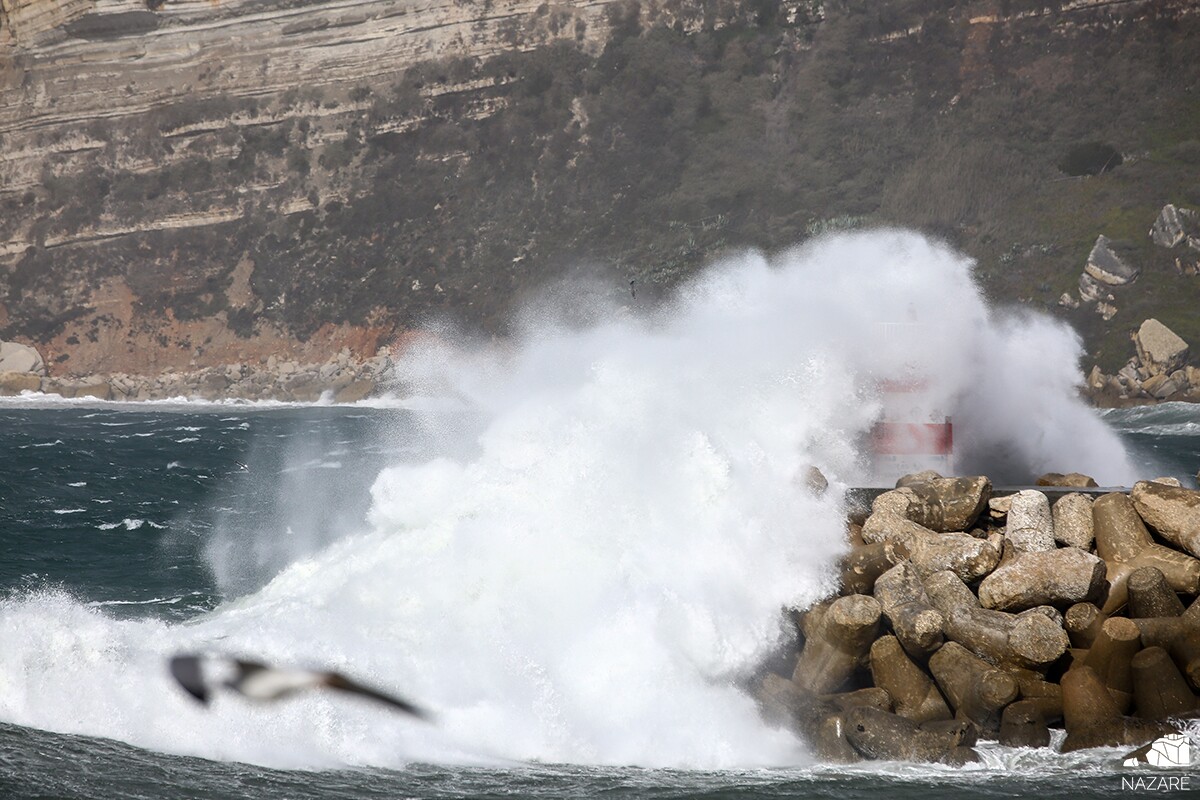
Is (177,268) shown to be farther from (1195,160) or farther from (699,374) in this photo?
(699,374)

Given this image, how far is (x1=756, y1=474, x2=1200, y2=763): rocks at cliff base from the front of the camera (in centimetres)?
1144

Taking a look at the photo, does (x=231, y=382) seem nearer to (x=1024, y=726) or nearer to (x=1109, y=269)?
(x=1109, y=269)

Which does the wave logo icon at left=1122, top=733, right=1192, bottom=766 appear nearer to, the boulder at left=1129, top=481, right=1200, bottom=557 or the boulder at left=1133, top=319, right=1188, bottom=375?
the boulder at left=1129, top=481, right=1200, bottom=557

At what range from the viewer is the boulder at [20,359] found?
74250mm

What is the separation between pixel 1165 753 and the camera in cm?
1104

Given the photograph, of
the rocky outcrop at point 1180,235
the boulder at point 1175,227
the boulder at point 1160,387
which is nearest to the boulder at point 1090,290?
the rocky outcrop at point 1180,235

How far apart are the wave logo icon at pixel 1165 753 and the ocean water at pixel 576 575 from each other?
0.92ft

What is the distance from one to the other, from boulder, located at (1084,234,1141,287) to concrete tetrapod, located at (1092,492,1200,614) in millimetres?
51670

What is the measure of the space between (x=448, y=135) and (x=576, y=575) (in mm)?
73825

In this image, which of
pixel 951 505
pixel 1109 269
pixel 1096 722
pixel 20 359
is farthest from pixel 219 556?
pixel 20 359

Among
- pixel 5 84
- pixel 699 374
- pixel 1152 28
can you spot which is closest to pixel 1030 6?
pixel 1152 28

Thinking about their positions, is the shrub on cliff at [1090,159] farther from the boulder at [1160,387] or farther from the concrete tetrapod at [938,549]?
the concrete tetrapod at [938,549]

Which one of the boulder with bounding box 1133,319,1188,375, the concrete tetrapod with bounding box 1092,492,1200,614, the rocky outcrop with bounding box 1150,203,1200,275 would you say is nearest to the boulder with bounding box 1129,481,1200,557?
the concrete tetrapod with bounding box 1092,492,1200,614

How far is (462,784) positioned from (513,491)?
15.6 ft
